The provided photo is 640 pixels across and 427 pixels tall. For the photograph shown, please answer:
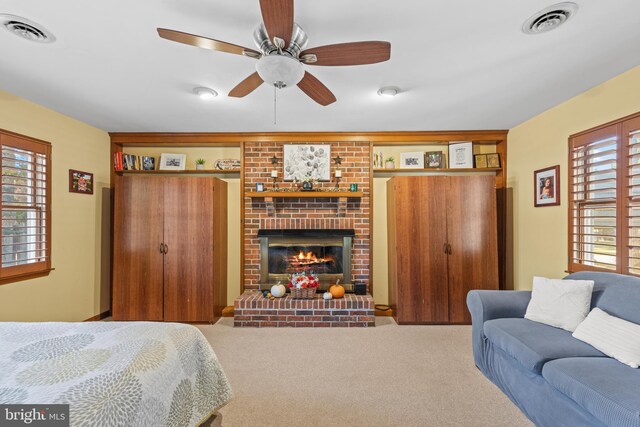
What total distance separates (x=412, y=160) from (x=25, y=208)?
4.42 metres

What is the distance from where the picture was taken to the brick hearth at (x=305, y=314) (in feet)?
11.9

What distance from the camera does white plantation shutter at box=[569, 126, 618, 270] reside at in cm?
252

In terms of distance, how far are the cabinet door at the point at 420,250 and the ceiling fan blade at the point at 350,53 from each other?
7.15 ft

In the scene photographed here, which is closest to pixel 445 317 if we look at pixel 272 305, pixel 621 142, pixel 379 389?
pixel 379 389

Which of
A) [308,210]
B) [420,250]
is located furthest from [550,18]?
[308,210]

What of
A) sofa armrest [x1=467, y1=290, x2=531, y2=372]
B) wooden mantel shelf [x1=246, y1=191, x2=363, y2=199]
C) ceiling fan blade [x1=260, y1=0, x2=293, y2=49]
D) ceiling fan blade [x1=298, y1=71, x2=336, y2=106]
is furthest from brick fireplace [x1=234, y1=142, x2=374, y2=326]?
ceiling fan blade [x1=260, y1=0, x2=293, y2=49]

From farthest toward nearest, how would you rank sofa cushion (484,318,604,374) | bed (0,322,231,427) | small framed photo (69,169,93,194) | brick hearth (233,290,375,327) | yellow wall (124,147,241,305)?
yellow wall (124,147,241,305), brick hearth (233,290,375,327), small framed photo (69,169,93,194), sofa cushion (484,318,604,374), bed (0,322,231,427)

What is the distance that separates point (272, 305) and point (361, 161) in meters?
2.22

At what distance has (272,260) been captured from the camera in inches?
162

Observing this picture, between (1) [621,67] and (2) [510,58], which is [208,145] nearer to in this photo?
(2) [510,58]

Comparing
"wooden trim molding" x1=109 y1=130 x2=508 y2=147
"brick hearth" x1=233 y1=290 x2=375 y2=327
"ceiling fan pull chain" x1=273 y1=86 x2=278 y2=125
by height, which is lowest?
"brick hearth" x1=233 y1=290 x2=375 y2=327

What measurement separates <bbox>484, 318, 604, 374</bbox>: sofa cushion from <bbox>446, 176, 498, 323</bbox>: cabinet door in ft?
4.30

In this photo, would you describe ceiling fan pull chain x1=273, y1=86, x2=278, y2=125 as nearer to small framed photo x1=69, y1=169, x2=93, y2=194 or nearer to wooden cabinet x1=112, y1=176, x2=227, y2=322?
wooden cabinet x1=112, y1=176, x2=227, y2=322

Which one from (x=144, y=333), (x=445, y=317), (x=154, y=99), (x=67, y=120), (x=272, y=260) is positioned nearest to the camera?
(x=144, y=333)
